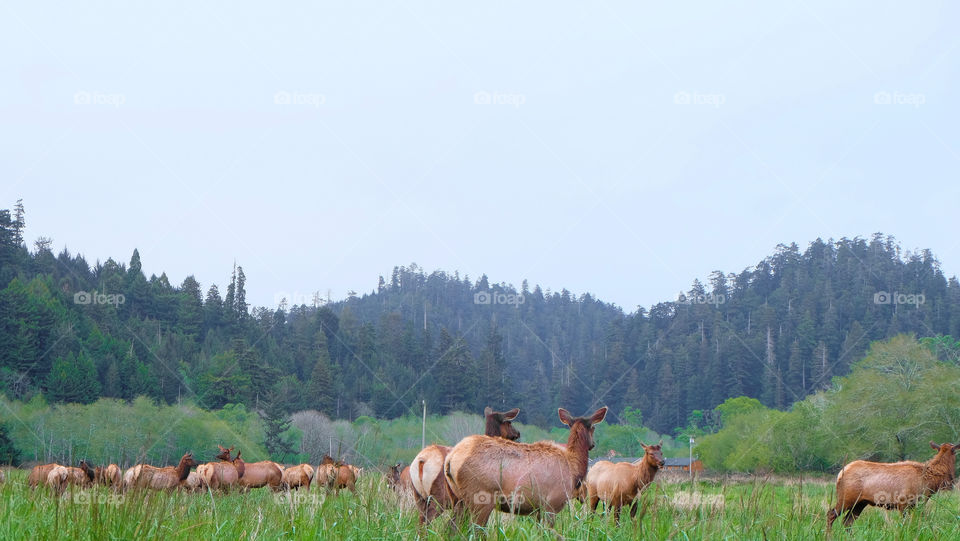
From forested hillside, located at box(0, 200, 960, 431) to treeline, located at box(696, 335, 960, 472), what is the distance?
26332 millimetres

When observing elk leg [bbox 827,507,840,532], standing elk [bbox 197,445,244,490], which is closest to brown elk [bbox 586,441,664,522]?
elk leg [bbox 827,507,840,532]

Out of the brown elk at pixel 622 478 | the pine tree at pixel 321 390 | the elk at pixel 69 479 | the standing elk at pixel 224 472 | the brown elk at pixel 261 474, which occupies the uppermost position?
the elk at pixel 69 479

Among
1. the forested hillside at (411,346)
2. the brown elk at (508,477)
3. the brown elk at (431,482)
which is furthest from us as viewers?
the forested hillside at (411,346)

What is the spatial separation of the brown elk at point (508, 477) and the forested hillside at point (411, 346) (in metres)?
73.5

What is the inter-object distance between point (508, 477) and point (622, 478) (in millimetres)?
6554

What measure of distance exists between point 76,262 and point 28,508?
137 metres

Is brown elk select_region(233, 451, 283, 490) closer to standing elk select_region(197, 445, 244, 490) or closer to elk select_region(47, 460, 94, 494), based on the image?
standing elk select_region(197, 445, 244, 490)

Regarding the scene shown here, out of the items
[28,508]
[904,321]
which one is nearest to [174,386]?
[28,508]

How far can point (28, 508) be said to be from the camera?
22.9 ft

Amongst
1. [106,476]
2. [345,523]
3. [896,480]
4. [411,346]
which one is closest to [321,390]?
[411,346]

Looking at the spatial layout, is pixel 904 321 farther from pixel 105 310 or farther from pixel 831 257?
pixel 105 310

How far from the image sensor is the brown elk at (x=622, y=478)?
12.5 m

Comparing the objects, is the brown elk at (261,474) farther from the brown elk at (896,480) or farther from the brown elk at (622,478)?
the brown elk at (896,480)

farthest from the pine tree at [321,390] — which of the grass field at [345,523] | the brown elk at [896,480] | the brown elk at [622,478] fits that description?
the grass field at [345,523]
